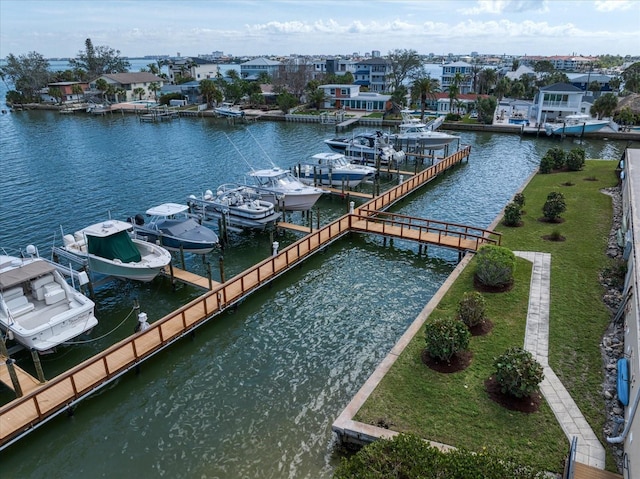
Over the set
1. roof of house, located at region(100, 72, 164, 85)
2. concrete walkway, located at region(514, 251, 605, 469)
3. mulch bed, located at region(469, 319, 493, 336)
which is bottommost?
mulch bed, located at region(469, 319, 493, 336)

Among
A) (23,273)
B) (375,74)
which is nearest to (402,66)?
(375,74)

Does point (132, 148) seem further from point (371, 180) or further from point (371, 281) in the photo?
point (371, 281)

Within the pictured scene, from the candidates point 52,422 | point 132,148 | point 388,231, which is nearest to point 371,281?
point 388,231

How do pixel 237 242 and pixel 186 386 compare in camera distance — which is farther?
pixel 237 242

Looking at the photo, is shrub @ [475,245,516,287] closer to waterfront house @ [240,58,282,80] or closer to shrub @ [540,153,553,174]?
shrub @ [540,153,553,174]

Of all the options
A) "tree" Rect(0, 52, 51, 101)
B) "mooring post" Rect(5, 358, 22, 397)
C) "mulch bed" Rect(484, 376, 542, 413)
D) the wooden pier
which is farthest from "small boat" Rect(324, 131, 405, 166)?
"tree" Rect(0, 52, 51, 101)
